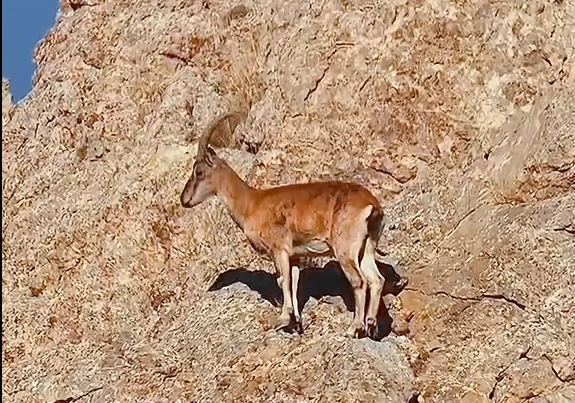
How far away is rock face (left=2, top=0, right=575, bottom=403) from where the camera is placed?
37.6ft

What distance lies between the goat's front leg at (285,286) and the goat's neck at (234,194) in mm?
880

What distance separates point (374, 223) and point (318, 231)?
2.08 feet

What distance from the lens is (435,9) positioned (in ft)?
52.7

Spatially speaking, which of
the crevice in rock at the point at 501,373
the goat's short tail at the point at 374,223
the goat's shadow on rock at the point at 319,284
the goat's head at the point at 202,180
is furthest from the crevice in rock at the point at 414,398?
the goat's head at the point at 202,180

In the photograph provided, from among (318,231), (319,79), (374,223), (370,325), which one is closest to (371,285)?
(370,325)

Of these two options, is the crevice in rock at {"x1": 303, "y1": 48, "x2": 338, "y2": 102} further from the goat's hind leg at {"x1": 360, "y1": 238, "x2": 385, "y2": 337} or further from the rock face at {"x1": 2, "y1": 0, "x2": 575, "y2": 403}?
the goat's hind leg at {"x1": 360, "y1": 238, "x2": 385, "y2": 337}

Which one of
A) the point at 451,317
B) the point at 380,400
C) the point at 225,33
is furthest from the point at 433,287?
the point at 225,33

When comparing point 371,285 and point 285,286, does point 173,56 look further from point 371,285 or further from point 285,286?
point 371,285

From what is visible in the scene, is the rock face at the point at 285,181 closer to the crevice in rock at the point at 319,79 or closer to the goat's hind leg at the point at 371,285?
the crevice in rock at the point at 319,79

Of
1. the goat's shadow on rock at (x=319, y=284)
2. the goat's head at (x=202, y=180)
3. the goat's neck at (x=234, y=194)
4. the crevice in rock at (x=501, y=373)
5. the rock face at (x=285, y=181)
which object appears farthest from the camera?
the goat's head at (x=202, y=180)

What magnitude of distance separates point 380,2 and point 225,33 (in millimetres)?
2871

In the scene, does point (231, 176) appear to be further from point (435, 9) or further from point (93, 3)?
point (93, 3)

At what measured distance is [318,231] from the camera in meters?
11.5

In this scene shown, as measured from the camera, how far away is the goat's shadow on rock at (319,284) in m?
12.2
